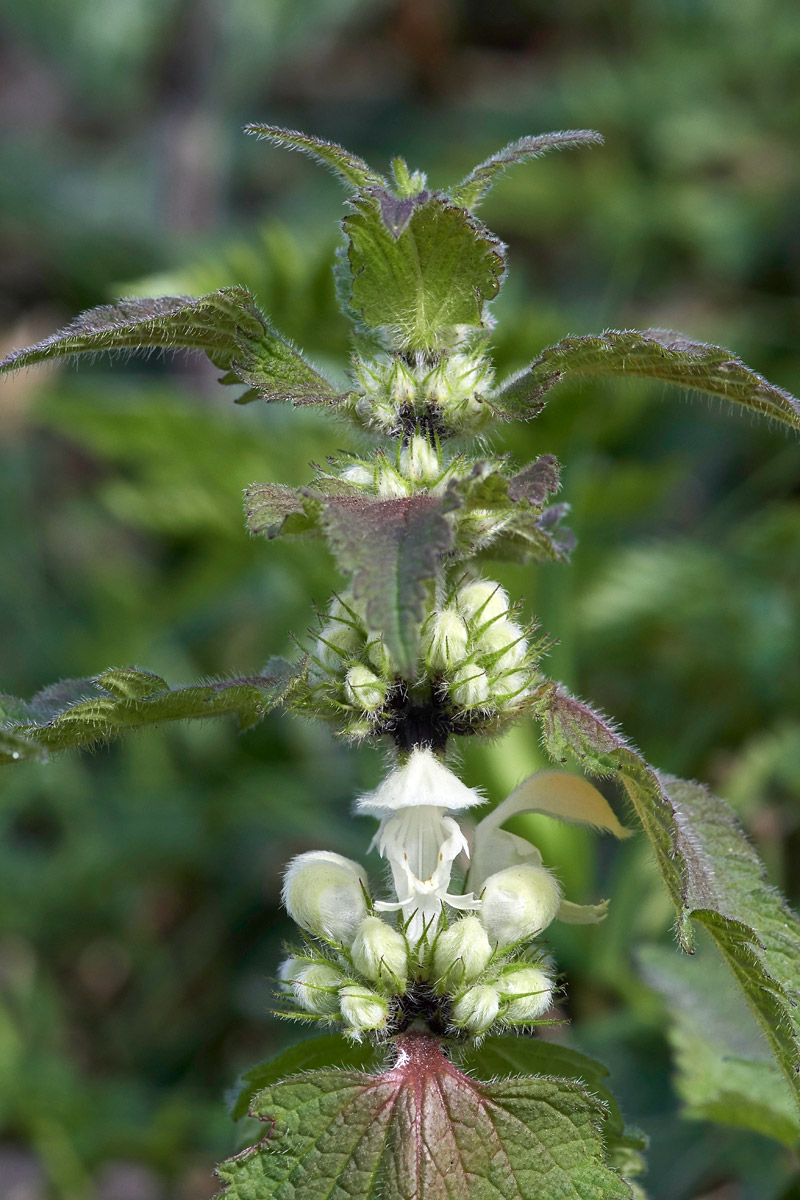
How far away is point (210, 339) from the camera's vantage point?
111cm

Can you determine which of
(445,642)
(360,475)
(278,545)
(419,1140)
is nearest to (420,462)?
(360,475)

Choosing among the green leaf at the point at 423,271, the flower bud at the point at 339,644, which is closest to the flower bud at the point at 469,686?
the flower bud at the point at 339,644

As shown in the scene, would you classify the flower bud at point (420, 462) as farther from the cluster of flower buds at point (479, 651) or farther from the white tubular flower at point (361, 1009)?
the white tubular flower at point (361, 1009)

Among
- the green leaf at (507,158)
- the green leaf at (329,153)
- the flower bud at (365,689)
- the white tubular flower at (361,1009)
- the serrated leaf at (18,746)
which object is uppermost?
the green leaf at (329,153)

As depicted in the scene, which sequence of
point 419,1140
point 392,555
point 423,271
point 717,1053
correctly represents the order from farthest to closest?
point 717,1053 < point 423,271 < point 419,1140 < point 392,555

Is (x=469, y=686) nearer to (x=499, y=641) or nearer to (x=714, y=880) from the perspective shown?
(x=499, y=641)

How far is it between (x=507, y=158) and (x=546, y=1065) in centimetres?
88

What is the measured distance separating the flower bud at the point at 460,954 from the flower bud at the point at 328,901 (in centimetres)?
9

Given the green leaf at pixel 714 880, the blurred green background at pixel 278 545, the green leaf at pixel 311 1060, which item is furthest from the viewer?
the blurred green background at pixel 278 545

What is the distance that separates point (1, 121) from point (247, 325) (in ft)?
16.4

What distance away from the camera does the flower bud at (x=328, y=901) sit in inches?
43.2

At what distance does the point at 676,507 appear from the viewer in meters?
3.51

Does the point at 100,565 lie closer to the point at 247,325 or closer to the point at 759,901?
the point at 247,325

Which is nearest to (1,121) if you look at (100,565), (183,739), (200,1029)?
(100,565)
